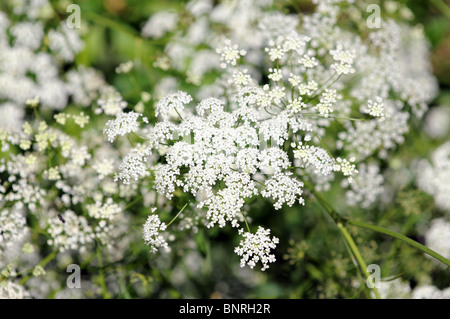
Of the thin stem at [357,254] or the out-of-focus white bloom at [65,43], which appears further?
the out-of-focus white bloom at [65,43]

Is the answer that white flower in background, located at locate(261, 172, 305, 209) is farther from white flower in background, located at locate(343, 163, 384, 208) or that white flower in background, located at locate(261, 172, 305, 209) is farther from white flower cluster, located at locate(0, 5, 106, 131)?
white flower cluster, located at locate(0, 5, 106, 131)

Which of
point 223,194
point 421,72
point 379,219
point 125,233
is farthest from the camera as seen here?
point 421,72

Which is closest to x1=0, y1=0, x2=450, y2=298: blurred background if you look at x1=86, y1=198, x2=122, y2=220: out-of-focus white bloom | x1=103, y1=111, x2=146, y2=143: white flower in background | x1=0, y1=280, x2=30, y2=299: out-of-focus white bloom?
x1=86, y1=198, x2=122, y2=220: out-of-focus white bloom

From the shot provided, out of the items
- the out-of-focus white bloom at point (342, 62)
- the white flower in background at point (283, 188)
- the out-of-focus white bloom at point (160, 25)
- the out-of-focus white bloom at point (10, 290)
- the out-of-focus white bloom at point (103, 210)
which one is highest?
the out-of-focus white bloom at point (160, 25)

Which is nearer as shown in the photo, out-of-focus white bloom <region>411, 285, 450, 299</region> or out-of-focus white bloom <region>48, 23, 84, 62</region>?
out-of-focus white bloom <region>411, 285, 450, 299</region>

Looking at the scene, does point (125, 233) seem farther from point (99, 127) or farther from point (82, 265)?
point (99, 127)

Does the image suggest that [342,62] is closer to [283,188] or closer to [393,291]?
[283,188]

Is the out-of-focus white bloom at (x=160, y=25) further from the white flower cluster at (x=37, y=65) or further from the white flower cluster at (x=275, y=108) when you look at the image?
the white flower cluster at (x=37, y=65)

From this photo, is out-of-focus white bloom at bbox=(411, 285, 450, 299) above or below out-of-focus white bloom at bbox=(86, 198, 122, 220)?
below

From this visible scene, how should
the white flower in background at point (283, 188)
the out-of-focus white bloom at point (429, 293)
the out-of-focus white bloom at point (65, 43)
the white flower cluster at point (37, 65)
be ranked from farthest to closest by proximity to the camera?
the out-of-focus white bloom at point (65, 43) → the white flower cluster at point (37, 65) → the out-of-focus white bloom at point (429, 293) → the white flower in background at point (283, 188)

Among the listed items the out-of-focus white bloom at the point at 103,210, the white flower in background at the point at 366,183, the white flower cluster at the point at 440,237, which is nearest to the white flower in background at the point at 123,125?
the out-of-focus white bloom at the point at 103,210
